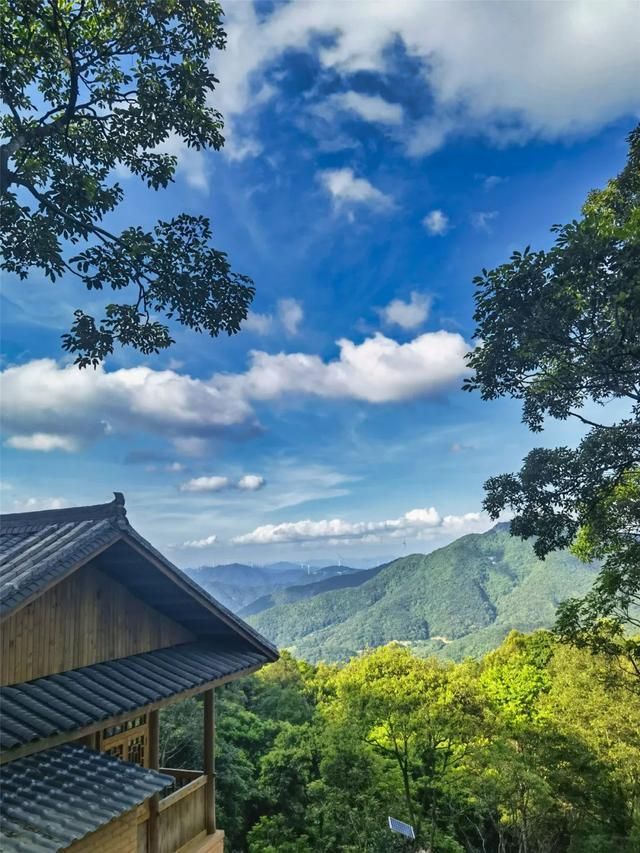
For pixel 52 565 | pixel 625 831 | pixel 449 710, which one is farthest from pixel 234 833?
pixel 52 565

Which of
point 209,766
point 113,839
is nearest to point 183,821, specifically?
point 209,766

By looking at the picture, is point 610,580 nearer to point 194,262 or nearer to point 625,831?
point 194,262

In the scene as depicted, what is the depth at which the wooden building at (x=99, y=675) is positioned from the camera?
4.40 metres

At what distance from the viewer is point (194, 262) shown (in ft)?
18.9

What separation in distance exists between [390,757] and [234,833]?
593 cm

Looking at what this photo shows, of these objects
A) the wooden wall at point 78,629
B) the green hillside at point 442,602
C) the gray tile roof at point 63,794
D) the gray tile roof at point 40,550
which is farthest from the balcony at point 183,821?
the green hillside at point 442,602

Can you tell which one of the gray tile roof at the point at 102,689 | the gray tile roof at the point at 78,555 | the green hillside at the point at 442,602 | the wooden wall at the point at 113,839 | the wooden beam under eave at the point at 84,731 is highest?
the gray tile roof at the point at 78,555

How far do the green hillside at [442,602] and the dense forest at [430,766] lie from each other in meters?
82.9

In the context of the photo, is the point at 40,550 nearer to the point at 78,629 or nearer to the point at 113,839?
the point at 78,629

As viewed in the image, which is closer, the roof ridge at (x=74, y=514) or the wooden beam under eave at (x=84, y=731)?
the wooden beam under eave at (x=84, y=731)

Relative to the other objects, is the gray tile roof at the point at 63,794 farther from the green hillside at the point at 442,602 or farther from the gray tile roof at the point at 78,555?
the green hillside at the point at 442,602

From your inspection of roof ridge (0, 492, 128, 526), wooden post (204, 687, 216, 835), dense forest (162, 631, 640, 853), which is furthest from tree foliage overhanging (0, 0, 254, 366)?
dense forest (162, 631, 640, 853)

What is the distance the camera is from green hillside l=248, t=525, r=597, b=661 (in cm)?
12150

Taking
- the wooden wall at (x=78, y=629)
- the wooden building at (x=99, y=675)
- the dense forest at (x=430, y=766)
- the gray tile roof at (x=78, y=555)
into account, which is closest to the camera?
the wooden building at (x=99, y=675)
